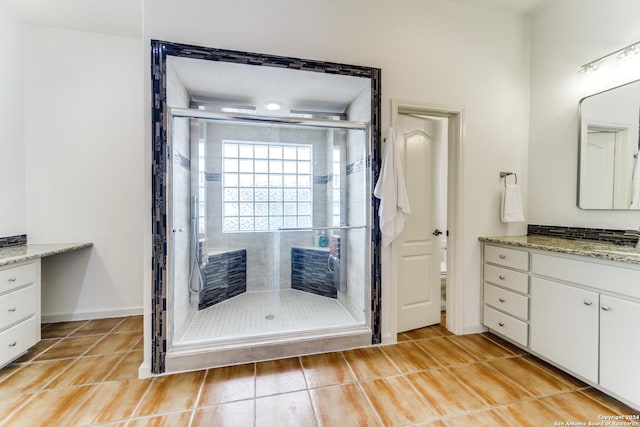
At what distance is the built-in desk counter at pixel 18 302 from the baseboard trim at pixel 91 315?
618 mm

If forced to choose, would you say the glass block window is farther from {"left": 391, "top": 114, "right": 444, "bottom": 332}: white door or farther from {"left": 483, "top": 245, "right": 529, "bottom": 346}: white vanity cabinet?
{"left": 483, "top": 245, "right": 529, "bottom": 346}: white vanity cabinet

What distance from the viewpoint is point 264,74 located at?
216cm

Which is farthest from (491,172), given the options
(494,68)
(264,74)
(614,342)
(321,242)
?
(264,74)

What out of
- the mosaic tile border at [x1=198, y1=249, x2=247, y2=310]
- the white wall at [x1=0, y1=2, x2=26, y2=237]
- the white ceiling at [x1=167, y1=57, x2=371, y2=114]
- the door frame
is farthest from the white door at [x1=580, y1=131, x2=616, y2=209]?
the white wall at [x1=0, y1=2, x2=26, y2=237]

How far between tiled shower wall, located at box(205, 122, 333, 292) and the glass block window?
60mm

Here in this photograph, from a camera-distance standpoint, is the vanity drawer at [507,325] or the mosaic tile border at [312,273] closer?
the vanity drawer at [507,325]

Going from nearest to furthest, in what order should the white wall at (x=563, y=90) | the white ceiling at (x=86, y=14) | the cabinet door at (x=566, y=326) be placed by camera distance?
the cabinet door at (x=566, y=326), the white wall at (x=563, y=90), the white ceiling at (x=86, y=14)

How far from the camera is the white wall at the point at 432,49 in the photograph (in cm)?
195

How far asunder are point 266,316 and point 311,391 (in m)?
0.90

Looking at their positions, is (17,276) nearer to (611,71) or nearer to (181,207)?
(181,207)

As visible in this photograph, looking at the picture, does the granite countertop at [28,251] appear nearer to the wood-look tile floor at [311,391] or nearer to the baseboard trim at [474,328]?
the wood-look tile floor at [311,391]

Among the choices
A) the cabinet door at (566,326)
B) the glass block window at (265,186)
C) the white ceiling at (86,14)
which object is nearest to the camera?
the cabinet door at (566,326)

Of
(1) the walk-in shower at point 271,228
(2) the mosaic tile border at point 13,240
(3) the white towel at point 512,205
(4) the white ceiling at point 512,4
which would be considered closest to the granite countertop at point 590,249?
(3) the white towel at point 512,205

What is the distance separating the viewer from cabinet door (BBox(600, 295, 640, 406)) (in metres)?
1.46
